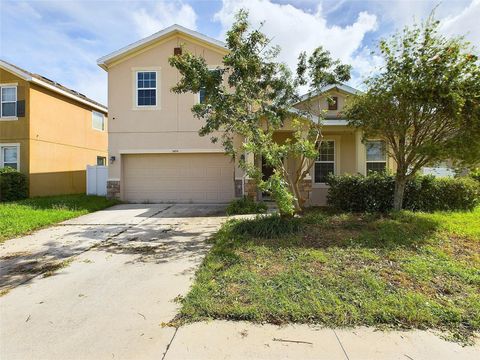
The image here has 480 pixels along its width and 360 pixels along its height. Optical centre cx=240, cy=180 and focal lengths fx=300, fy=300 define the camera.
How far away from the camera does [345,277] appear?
14.0 ft

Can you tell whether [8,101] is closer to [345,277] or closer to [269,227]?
[269,227]

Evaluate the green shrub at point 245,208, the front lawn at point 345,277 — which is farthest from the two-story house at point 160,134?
the front lawn at point 345,277

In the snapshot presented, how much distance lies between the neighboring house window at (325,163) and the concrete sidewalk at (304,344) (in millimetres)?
9313

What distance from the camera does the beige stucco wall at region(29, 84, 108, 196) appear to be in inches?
550

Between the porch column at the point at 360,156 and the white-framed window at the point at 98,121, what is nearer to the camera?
the porch column at the point at 360,156

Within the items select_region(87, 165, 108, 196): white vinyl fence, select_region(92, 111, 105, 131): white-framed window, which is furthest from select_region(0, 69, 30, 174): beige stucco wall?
select_region(92, 111, 105, 131): white-framed window

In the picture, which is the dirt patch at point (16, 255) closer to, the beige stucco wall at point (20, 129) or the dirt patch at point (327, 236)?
the dirt patch at point (327, 236)

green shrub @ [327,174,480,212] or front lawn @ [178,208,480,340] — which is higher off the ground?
green shrub @ [327,174,480,212]

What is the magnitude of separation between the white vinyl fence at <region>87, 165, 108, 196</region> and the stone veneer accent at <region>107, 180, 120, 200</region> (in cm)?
124

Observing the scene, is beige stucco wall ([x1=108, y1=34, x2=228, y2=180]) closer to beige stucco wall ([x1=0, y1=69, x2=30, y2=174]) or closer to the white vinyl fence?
the white vinyl fence

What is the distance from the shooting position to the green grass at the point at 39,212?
7.86 metres

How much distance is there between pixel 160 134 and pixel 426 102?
977 cm

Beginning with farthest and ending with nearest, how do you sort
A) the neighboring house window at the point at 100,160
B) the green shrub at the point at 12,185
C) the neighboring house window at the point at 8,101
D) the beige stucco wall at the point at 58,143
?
the neighboring house window at the point at 100,160 → the beige stucco wall at the point at 58,143 → the neighboring house window at the point at 8,101 → the green shrub at the point at 12,185

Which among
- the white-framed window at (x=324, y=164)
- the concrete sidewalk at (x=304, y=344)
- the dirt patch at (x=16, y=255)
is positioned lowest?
the concrete sidewalk at (x=304, y=344)
